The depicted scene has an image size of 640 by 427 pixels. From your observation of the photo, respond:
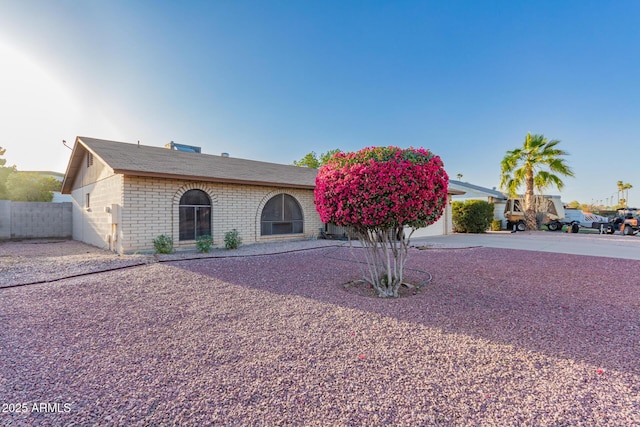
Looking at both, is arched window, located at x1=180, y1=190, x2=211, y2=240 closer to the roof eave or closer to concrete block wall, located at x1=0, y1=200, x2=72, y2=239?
the roof eave

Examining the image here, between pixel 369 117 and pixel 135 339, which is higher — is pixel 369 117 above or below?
above

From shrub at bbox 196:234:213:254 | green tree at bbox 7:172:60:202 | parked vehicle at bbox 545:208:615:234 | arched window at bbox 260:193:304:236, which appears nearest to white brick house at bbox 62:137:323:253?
arched window at bbox 260:193:304:236

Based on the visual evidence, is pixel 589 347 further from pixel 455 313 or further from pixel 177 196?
pixel 177 196

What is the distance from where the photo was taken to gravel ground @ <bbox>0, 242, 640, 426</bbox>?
202 cm

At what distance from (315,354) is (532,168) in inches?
866

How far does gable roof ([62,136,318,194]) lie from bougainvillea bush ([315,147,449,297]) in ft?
20.5

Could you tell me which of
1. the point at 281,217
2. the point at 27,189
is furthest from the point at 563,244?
the point at 27,189

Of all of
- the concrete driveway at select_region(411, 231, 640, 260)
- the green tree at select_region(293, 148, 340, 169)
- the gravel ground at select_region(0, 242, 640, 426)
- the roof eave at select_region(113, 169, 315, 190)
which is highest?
the green tree at select_region(293, 148, 340, 169)

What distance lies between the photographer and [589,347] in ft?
9.71

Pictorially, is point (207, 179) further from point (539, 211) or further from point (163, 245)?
point (539, 211)

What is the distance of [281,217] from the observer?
484 inches

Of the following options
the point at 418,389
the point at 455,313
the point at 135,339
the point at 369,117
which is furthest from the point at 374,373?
the point at 369,117

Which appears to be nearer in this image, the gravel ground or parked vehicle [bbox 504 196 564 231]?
the gravel ground

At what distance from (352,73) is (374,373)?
12.8 meters
